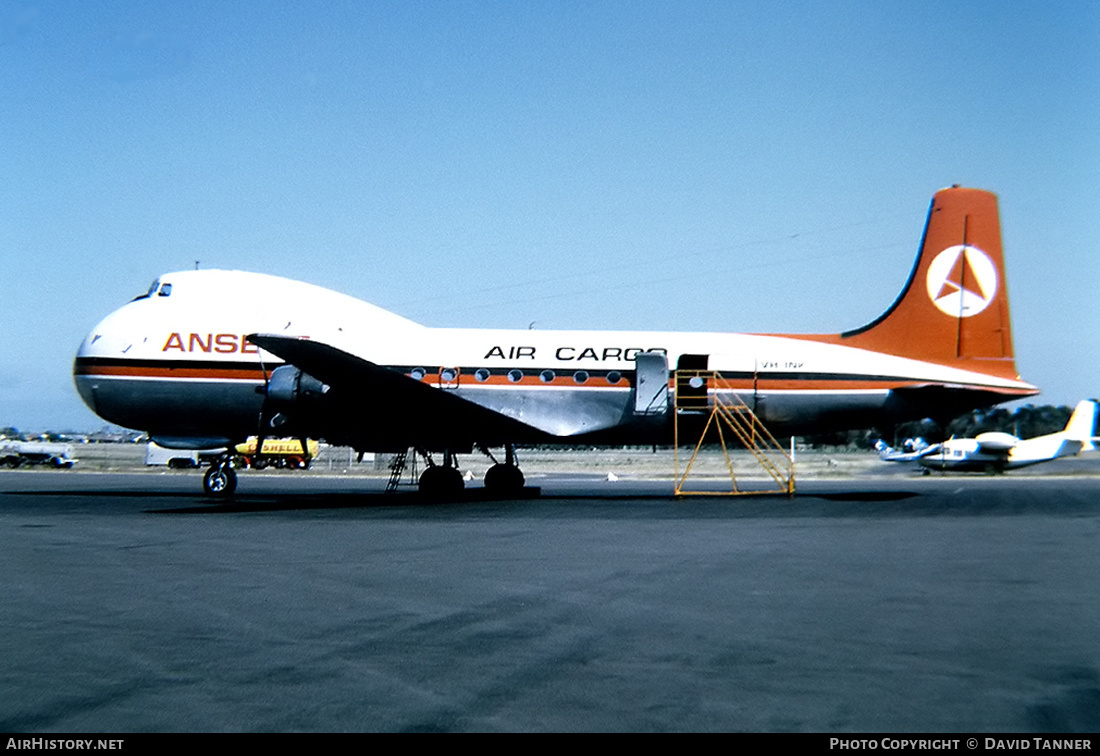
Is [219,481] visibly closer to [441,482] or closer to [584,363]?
[441,482]

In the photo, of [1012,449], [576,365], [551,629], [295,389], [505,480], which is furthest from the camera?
[1012,449]

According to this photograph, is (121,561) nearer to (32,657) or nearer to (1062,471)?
(32,657)

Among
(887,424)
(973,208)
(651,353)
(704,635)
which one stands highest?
(973,208)

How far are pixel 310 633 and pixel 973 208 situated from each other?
77.8 feet

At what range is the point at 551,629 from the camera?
26.5 feet

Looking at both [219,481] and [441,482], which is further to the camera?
[441,482]

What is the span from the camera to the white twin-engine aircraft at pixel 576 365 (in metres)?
25.2

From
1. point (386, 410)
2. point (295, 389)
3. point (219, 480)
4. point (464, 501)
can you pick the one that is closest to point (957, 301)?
point (464, 501)

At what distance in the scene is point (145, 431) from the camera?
25844 millimetres

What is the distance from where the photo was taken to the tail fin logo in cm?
2594

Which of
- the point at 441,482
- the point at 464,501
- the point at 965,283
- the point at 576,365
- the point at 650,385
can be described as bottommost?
the point at 464,501

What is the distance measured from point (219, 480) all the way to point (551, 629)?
777 inches

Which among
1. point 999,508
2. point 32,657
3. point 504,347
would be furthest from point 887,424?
point 32,657

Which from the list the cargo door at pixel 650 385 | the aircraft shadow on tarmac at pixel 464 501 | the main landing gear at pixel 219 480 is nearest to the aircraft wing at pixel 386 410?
the aircraft shadow on tarmac at pixel 464 501
